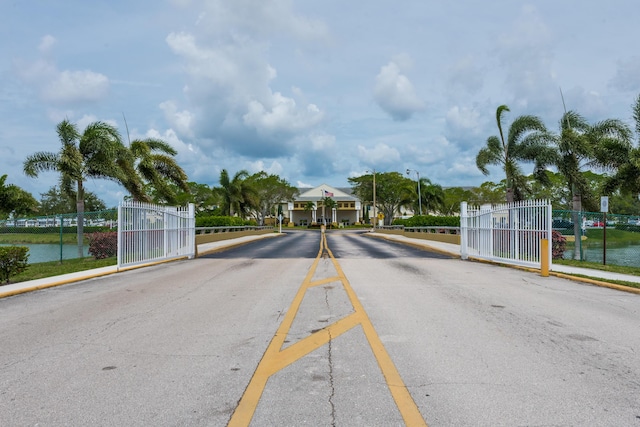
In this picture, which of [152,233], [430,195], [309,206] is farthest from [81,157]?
[309,206]

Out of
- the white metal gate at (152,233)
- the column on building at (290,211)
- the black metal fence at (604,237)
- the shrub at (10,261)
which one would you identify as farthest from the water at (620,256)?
the column on building at (290,211)

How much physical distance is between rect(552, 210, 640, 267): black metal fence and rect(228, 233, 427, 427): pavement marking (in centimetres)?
1309

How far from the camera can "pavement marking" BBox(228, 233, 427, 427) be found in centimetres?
389

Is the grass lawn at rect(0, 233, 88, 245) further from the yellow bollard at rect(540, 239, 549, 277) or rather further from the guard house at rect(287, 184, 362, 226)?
the guard house at rect(287, 184, 362, 226)

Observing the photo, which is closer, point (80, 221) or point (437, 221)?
point (80, 221)

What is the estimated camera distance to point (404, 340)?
614 centimetres

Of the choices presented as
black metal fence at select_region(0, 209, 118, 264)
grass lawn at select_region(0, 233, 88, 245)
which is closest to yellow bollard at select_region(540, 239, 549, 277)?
black metal fence at select_region(0, 209, 118, 264)

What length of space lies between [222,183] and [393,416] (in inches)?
2024

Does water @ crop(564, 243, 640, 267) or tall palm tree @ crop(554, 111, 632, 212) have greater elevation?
tall palm tree @ crop(554, 111, 632, 212)

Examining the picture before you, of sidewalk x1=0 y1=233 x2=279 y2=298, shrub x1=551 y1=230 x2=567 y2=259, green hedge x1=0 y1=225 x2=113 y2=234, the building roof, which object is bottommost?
sidewalk x1=0 y1=233 x2=279 y2=298

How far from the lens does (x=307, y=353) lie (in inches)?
219

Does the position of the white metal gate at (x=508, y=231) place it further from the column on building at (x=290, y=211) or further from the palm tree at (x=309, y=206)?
the column on building at (x=290, y=211)

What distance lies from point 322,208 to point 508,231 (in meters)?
94.3

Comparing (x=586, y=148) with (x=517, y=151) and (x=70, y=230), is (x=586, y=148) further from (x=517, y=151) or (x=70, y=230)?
(x=70, y=230)
